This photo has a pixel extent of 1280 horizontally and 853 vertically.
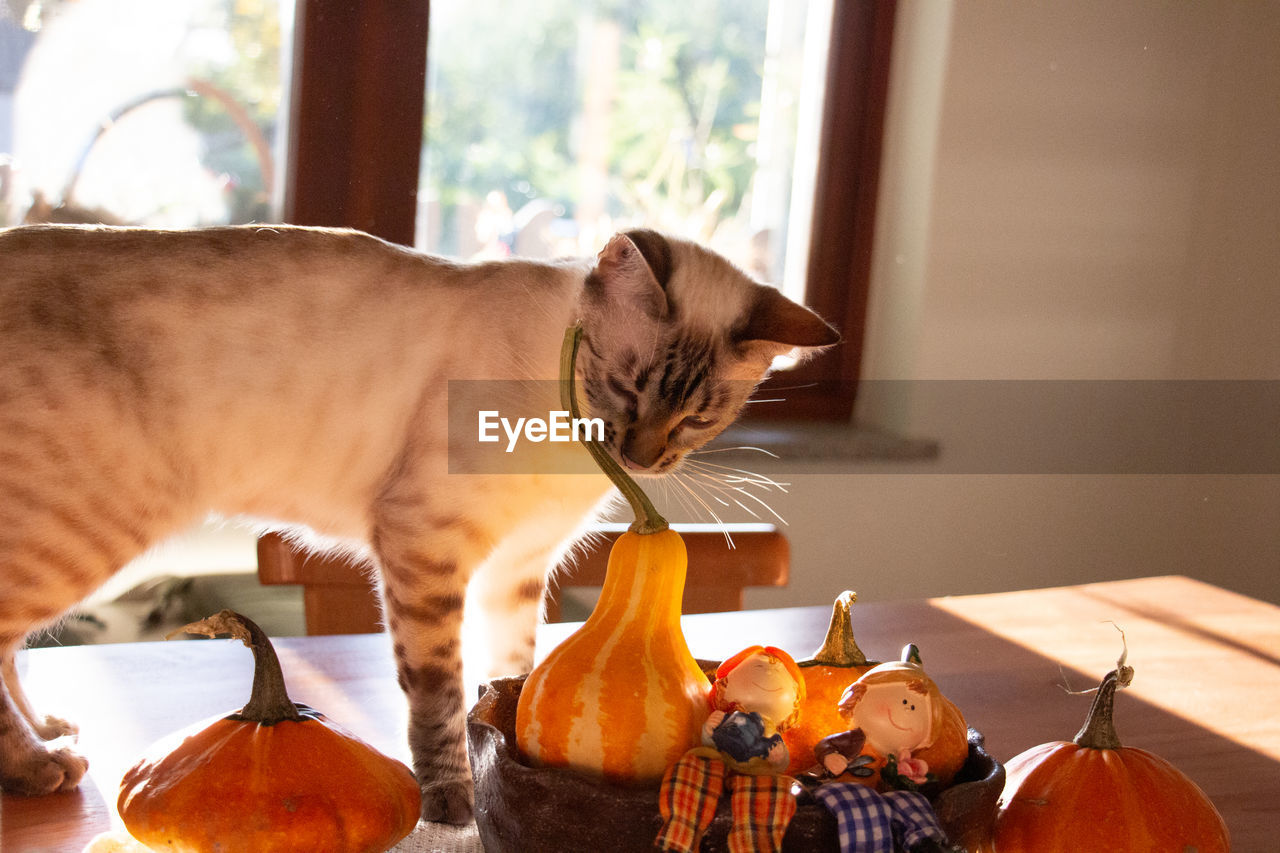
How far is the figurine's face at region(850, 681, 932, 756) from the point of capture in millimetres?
749

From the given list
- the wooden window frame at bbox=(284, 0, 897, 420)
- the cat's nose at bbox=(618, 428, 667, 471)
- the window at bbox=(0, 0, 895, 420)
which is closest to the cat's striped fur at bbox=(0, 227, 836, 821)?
the cat's nose at bbox=(618, 428, 667, 471)

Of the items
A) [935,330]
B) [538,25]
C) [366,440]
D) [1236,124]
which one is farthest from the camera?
[1236,124]

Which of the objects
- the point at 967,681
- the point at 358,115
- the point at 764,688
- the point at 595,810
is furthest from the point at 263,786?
the point at 358,115

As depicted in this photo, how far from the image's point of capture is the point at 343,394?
1368 mm

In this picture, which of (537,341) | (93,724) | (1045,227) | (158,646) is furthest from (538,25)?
(93,724)

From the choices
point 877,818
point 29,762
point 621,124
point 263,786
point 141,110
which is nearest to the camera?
point 877,818

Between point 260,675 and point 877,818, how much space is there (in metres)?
0.48

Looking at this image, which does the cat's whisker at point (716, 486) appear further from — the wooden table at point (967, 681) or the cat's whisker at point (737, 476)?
the wooden table at point (967, 681)

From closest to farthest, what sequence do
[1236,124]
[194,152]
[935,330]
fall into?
[194,152] < [935,330] < [1236,124]

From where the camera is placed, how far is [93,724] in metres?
1.20

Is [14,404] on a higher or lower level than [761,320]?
lower

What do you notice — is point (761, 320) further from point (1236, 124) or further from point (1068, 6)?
point (1236, 124)

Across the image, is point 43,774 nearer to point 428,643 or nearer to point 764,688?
point 428,643

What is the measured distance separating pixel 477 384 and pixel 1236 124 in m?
3.32
